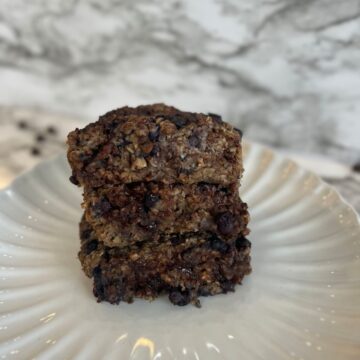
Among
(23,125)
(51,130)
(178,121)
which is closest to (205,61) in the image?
(51,130)

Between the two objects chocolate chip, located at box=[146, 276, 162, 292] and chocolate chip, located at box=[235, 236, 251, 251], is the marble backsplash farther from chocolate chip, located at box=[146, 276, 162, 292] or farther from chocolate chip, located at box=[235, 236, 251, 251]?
chocolate chip, located at box=[146, 276, 162, 292]

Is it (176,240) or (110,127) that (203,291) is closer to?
(176,240)

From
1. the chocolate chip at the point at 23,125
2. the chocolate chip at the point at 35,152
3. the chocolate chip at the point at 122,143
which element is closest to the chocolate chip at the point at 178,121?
the chocolate chip at the point at 122,143

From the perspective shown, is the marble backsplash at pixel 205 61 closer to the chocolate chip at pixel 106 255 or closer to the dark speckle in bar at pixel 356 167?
the dark speckle in bar at pixel 356 167

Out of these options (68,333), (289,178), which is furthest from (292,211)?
(68,333)

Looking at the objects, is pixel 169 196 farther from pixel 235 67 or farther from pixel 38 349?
pixel 235 67

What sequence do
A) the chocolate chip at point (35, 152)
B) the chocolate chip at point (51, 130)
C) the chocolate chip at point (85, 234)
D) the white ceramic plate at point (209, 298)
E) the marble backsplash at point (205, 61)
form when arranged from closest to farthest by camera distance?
the white ceramic plate at point (209, 298)
the chocolate chip at point (85, 234)
the marble backsplash at point (205, 61)
the chocolate chip at point (35, 152)
the chocolate chip at point (51, 130)

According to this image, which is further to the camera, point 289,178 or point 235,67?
point 235,67
